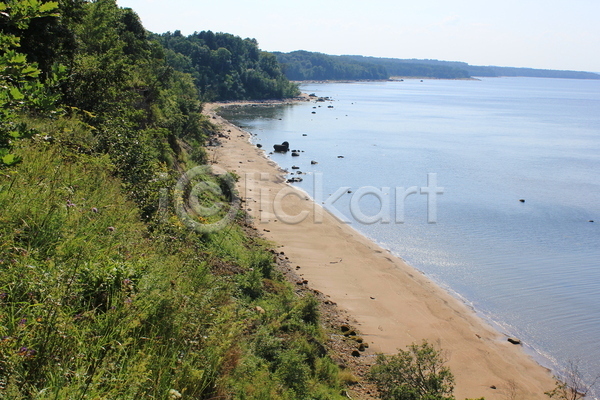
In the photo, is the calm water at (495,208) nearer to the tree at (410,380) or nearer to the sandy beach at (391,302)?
the sandy beach at (391,302)

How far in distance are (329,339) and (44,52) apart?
466 inches

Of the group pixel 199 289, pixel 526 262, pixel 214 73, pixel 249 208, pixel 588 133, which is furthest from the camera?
pixel 214 73

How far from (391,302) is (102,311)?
1358cm

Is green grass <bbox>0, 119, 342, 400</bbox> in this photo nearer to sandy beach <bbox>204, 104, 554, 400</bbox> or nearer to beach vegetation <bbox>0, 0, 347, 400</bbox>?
beach vegetation <bbox>0, 0, 347, 400</bbox>

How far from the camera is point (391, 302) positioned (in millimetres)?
16875

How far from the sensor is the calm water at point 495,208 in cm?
1811

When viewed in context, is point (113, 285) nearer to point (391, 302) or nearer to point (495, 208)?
point (391, 302)

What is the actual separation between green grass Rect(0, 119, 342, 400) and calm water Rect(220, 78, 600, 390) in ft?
39.9

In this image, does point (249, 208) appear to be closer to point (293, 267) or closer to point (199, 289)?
point (293, 267)

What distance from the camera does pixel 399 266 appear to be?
21.0 meters

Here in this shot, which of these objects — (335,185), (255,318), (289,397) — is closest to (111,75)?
(255,318)

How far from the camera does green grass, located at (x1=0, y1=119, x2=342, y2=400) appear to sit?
3.82 meters

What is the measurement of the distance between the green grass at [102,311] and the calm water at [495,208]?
12.2m

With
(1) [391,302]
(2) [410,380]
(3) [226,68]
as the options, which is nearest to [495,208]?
(1) [391,302]
